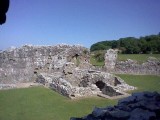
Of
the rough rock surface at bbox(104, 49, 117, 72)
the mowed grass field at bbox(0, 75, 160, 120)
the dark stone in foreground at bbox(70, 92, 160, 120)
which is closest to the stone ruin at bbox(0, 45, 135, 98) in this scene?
the mowed grass field at bbox(0, 75, 160, 120)

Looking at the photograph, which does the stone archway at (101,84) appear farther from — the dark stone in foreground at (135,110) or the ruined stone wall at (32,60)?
the dark stone in foreground at (135,110)

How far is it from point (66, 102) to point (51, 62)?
11337 mm

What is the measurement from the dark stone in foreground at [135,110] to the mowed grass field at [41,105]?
3687mm

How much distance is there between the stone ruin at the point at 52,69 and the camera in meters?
22.0

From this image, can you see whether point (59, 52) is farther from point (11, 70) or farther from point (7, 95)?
point (7, 95)

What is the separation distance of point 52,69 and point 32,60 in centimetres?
205

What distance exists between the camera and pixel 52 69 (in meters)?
27.2

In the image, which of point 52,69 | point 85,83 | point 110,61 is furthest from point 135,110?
point 110,61

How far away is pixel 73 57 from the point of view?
94.5 feet

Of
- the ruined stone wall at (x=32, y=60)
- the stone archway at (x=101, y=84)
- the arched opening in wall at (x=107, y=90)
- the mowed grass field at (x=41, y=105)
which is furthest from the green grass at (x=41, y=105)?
the ruined stone wall at (x=32, y=60)

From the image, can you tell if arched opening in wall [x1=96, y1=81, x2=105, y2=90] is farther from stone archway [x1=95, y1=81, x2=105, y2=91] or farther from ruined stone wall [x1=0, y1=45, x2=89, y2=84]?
ruined stone wall [x1=0, y1=45, x2=89, y2=84]

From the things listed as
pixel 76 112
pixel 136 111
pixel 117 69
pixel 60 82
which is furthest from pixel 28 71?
pixel 136 111

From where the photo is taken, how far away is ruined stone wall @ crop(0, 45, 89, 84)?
2572 cm

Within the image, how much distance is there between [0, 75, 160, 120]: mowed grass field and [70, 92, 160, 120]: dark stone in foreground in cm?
369
